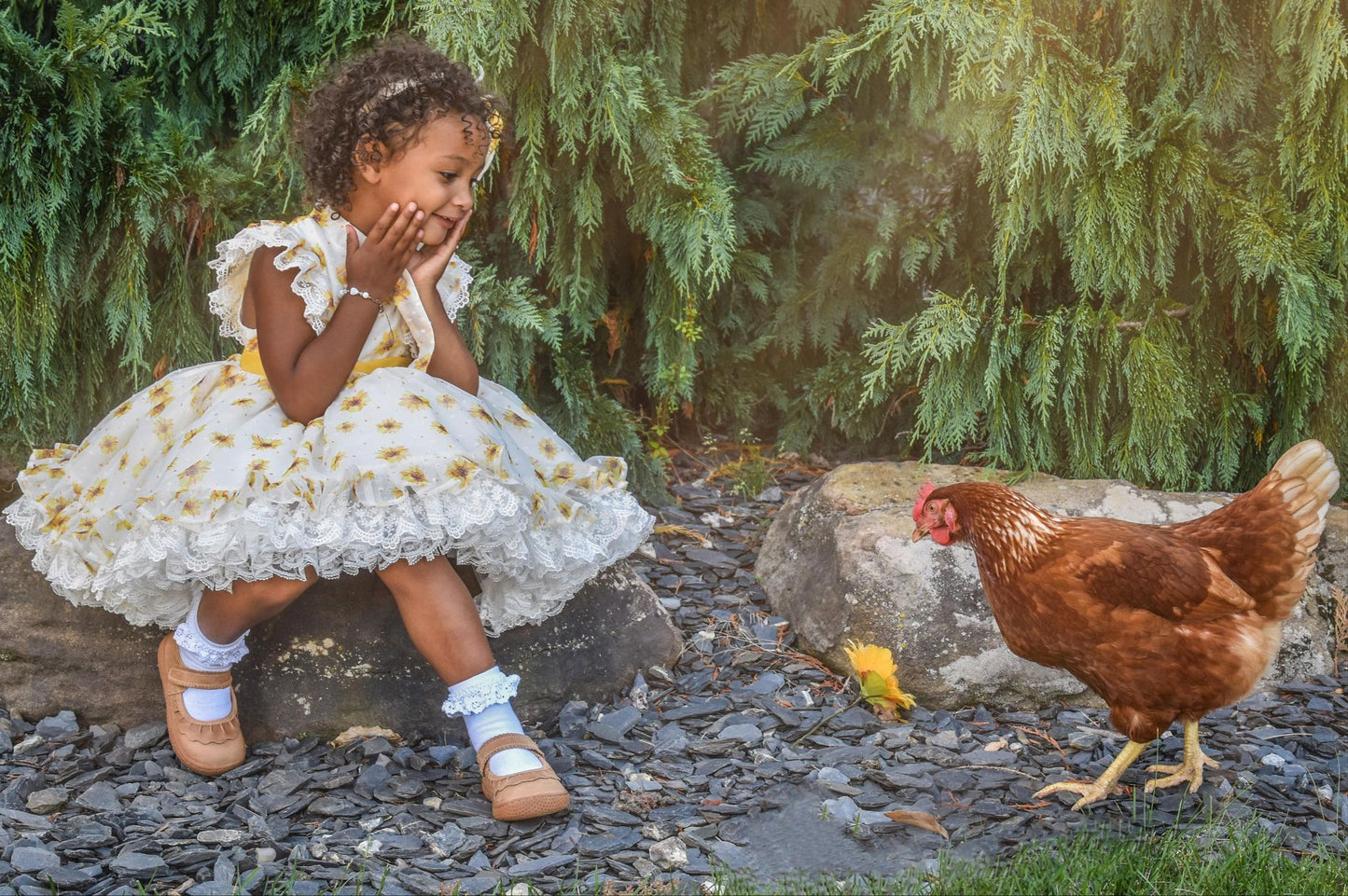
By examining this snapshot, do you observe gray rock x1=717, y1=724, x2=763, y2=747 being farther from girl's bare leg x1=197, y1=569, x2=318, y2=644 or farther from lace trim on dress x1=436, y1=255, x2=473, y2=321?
lace trim on dress x1=436, y1=255, x2=473, y2=321

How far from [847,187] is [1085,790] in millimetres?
2533

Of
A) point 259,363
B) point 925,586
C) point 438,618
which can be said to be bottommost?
point 925,586

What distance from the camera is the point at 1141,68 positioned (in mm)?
4039

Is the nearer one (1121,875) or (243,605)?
(1121,875)

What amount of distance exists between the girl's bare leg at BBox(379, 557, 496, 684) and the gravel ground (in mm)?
337

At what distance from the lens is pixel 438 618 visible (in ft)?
9.50

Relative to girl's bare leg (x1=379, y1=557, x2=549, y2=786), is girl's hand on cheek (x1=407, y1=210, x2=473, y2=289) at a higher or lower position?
higher

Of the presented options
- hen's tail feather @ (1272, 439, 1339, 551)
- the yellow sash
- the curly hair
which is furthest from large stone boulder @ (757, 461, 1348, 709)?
the curly hair

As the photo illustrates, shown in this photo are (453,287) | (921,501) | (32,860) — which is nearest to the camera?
(32,860)

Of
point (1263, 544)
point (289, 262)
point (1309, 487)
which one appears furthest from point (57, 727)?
point (1309, 487)

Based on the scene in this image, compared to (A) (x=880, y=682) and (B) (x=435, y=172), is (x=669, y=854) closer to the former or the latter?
(A) (x=880, y=682)

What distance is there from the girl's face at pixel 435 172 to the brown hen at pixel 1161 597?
1.65 meters

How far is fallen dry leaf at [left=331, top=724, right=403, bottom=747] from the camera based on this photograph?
3.19m

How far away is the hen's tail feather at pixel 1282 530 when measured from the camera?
281cm
